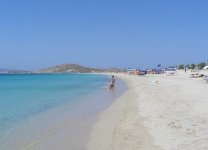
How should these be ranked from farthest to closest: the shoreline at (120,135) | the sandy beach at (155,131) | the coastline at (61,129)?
the coastline at (61,129) < the shoreline at (120,135) < the sandy beach at (155,131)

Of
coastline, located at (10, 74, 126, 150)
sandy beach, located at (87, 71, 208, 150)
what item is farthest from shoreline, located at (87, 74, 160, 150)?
coastline, located at (10, 74, 126, 150)

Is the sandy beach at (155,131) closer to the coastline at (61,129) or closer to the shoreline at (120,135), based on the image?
the shoreline at (120,135)

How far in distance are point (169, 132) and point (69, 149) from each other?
3.09 metres

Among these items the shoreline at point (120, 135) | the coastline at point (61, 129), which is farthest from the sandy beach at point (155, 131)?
the coastline at point (61, 129)

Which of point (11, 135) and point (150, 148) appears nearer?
point (150, 148)

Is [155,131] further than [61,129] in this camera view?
No

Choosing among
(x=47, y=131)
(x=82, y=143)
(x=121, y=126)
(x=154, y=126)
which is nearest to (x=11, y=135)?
(x=47, y=131)

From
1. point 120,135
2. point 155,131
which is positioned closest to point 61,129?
point 120,135

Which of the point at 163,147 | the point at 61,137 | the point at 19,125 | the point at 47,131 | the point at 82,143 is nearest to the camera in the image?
the point at 163,147

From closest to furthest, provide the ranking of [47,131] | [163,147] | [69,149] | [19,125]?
1. [163,147]
2. [69,149]
3. [47,131]
4. [19,125]

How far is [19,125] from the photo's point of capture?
1398 cm

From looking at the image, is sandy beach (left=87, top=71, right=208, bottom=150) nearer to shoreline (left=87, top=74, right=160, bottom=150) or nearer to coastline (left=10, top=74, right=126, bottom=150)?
shoreline (left=87, top=74, right=160, bottom=150)

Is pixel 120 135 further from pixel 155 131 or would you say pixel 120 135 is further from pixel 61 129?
pixel 61 129

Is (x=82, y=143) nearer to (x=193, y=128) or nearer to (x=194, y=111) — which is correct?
(x=193, y=128)
